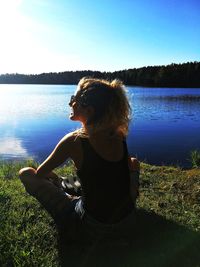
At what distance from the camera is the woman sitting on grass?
346 cm

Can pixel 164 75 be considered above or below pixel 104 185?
below

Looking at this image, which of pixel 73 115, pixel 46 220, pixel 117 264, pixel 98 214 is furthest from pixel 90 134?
pixel 46 220

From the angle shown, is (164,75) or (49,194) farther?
(164,75)

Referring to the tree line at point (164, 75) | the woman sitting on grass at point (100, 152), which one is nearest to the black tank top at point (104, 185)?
the woman sitting on grass at point (100, 152)

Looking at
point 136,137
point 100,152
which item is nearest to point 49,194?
point 100,152

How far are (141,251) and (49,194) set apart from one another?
1.21 metres

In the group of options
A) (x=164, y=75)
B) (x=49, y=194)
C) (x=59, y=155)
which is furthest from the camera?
(x=164, y=75)

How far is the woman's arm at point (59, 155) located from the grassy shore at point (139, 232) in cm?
78

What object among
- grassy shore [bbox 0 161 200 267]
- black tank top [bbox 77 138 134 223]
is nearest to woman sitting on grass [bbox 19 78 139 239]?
black tank top [bbox 77 138 134 223]

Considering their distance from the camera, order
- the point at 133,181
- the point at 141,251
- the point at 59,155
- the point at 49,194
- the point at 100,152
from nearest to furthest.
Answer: the point at 100,152 → the point at 59,155 → the point at 141,251 → the point at 49,194 → the point at 133,181

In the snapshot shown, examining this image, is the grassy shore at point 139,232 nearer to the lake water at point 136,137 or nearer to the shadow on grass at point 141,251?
the shadow on grass at point 141,251

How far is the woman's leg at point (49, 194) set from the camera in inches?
162

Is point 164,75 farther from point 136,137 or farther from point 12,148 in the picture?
point 12,148

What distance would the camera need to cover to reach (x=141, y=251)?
4039 millimetres
